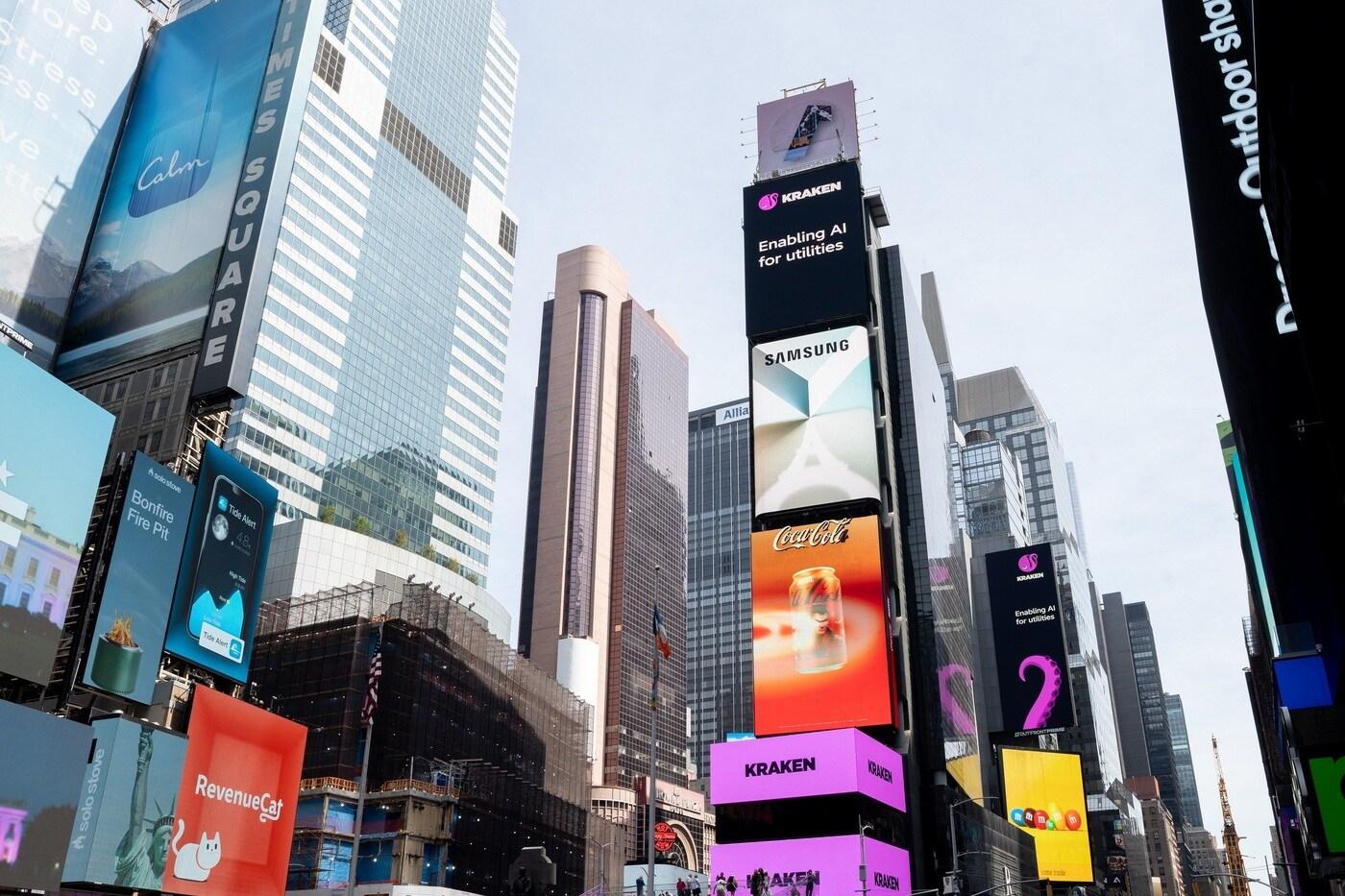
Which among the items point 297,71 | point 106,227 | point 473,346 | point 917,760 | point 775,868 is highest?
point 473,346

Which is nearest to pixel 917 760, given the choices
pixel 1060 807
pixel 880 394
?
pixel 880 394

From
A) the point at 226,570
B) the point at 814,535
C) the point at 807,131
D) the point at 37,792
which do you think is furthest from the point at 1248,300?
the point at 807,131

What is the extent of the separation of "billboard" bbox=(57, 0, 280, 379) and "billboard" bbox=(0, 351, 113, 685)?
8103mm

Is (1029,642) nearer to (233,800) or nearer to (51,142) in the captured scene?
(233,800)

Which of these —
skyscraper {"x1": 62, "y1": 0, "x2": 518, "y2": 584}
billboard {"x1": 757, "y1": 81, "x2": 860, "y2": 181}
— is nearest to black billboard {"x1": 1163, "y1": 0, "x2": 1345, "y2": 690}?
billboard {"x1": 757, "y1": 81, "x2": 860, "y2": 181}

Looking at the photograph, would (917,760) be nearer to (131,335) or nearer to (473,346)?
(131,335)

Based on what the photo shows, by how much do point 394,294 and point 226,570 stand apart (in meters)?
89.8

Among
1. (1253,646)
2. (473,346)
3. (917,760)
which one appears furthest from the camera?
(473,346)

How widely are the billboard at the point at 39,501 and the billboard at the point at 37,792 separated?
72.5 inches

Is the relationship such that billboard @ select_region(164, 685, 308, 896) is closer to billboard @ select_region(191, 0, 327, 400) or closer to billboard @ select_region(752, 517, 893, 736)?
billboard @ select_region(191, 0, 327, 400)

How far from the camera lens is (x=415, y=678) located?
85.8m

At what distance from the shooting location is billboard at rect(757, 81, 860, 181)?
84.6m

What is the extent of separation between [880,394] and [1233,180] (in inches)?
2123

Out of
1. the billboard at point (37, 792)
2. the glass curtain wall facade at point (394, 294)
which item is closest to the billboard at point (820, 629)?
the billboard at point (37, 792)
